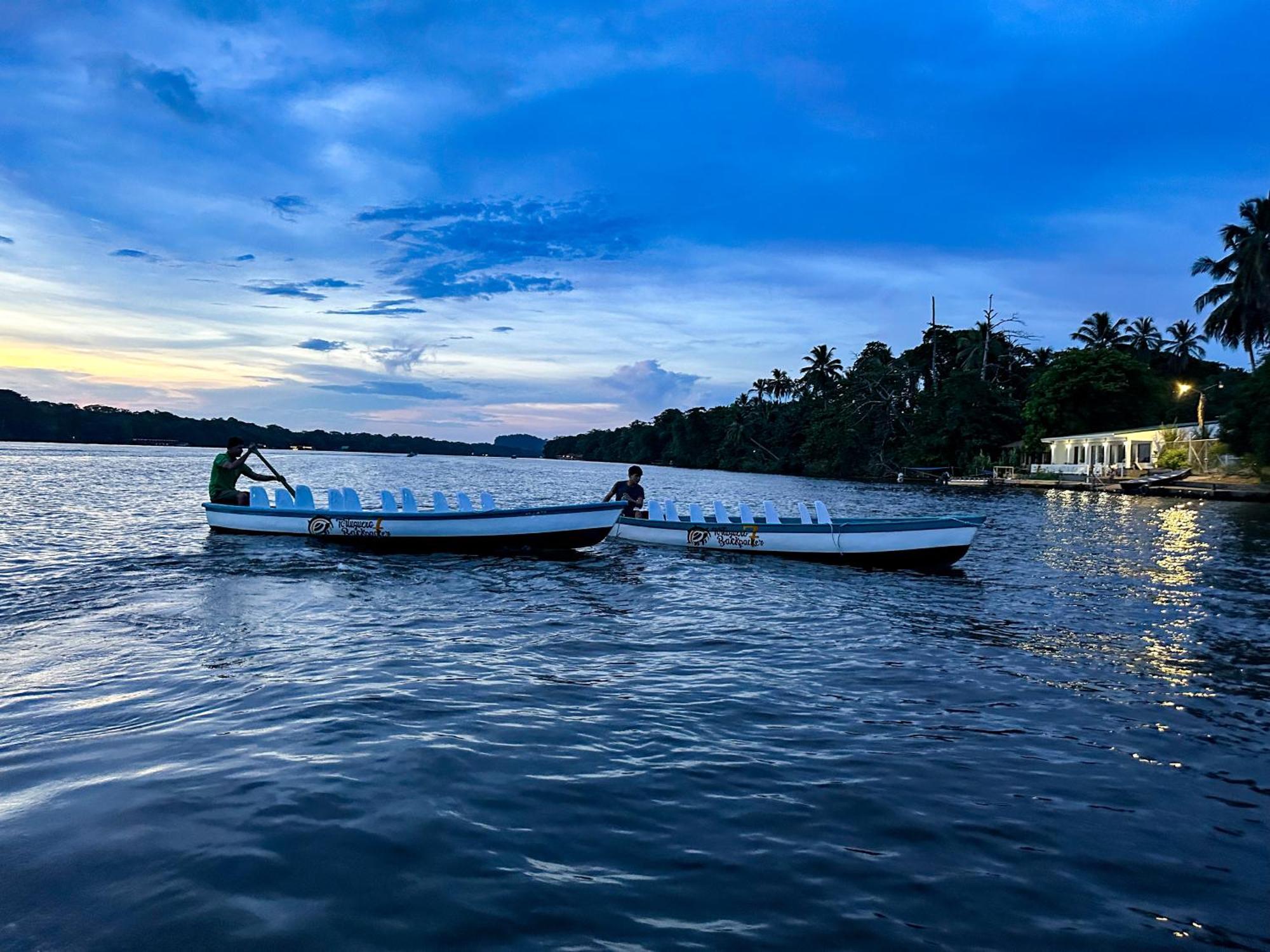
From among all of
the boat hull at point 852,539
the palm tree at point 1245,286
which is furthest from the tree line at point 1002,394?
the boat hull at point 852,539

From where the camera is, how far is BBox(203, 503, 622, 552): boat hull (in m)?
18.1

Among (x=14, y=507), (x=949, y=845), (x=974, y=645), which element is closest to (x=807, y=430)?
(x=14, y=507)

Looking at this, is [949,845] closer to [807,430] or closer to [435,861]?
[435,861]

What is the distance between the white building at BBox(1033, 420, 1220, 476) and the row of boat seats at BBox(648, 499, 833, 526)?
4298cm

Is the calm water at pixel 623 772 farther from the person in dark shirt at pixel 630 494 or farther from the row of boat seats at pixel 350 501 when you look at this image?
the person in dark shirt at pixel 630 494

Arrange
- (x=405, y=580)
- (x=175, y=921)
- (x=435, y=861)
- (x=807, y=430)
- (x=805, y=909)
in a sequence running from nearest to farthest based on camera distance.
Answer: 1. (x=175, y=921)
2. (x=805, y=909)
3. (x=435, y=861)
4. (x=405, y=580)
5. (x=807, y=430)

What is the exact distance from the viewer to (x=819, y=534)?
17656 millimetres

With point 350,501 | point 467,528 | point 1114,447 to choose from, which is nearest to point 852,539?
point 467,528

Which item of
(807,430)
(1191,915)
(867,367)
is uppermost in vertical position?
(867,367)

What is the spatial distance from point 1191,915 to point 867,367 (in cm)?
9154

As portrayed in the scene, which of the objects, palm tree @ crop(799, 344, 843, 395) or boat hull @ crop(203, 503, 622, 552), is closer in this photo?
boat hull @ crop(203, 503, 622, 552)

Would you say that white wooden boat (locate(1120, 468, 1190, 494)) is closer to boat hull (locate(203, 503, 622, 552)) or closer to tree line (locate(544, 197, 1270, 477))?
tree line (locate(544, 197, 1270, 477))

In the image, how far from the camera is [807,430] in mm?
98562

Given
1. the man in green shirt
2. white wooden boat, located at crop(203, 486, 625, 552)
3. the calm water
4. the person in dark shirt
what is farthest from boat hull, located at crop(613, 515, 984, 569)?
the man in green shirt
